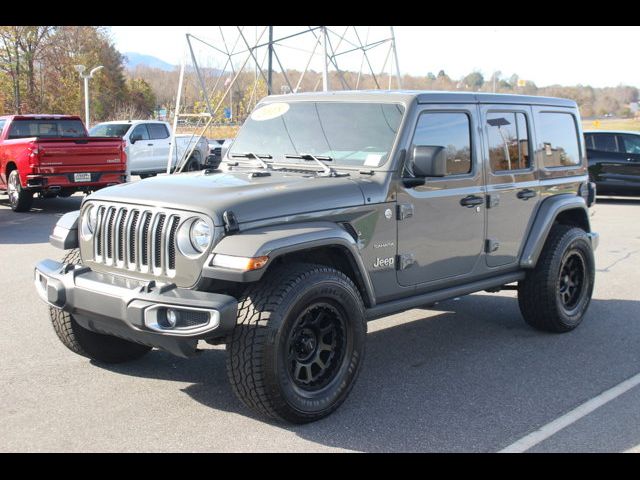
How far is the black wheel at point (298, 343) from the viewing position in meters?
4.25

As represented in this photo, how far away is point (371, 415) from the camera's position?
4.68 m

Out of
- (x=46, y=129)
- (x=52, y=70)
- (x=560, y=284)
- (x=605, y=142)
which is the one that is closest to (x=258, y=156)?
(x=560, y=284)

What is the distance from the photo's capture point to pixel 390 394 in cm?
505

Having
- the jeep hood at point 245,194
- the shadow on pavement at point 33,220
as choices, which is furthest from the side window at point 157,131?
the jeep hood at point 245,194

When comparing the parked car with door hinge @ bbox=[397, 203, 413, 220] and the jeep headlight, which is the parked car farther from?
the jeep headlight

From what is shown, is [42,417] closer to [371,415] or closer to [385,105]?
[371,415]

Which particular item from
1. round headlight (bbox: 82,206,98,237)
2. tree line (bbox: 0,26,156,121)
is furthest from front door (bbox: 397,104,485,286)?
tree line (bbox: 0,26,156,121)

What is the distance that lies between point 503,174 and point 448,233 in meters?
0.89

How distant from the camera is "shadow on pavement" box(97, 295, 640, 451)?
14.5 feet

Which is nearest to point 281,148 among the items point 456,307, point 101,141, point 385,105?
point 385,105

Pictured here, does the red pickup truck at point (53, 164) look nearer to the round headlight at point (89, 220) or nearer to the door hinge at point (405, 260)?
the round headlight at point (89, 220)

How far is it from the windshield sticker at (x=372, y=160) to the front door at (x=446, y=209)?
245 millimetres

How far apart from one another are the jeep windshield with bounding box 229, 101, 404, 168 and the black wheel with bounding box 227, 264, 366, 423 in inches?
44.8
